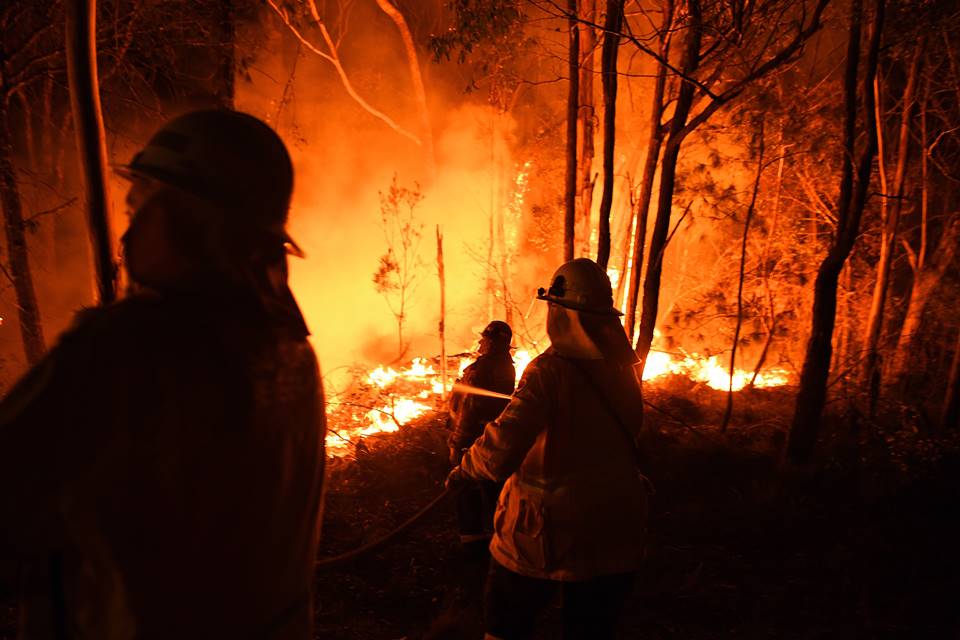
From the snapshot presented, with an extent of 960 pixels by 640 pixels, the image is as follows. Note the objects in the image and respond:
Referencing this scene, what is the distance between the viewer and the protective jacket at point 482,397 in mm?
4949

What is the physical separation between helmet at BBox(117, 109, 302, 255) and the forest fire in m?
5.90

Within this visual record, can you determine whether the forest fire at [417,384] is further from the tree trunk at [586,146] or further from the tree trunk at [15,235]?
the tree trunk at [15,235]

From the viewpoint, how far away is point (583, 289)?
8.61ft

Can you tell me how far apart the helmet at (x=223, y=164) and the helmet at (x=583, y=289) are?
5.12 feet

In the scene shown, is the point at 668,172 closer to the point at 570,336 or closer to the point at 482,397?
the point at 482,397

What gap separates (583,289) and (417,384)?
855cm

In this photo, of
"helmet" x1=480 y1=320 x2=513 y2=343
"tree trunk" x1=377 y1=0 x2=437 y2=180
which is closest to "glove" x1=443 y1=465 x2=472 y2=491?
Result: "helmet" x1=480 y1=320 x2=513 y2=343

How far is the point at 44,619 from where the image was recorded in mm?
1064

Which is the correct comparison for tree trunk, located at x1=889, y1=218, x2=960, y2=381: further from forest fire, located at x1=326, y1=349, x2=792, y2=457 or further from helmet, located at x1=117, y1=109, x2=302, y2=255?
helmet, located at x1=117, y1=109, x2=302, y2=255

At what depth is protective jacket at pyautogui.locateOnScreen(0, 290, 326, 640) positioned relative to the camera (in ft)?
Answer: 3.13

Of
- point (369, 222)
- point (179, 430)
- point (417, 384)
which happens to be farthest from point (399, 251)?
point (179, 430)

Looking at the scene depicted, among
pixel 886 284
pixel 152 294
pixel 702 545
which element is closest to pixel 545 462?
pixel 152 294

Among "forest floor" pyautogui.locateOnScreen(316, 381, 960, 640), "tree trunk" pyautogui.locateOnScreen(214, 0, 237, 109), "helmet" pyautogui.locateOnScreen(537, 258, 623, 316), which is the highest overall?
"tree trunk" pyautogui.locateOnScreen(214, 0, 237, 109)

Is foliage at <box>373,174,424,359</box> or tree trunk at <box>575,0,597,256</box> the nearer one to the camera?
tree trunk at <box>575,0,597,256</box>
